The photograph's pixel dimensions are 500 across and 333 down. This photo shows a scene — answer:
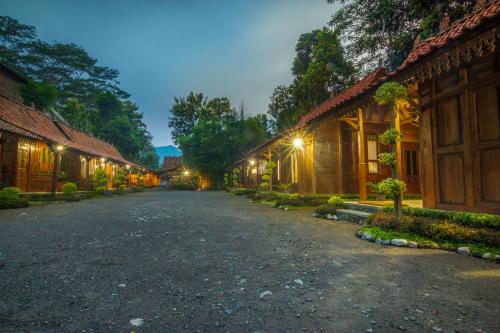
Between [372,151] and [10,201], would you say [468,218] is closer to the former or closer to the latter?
[372,151]

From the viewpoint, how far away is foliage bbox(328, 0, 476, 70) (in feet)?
30.3

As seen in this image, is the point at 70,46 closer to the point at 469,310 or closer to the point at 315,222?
the point at 315,222

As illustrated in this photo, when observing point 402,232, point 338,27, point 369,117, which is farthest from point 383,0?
point 402,232

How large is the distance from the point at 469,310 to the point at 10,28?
177 feet

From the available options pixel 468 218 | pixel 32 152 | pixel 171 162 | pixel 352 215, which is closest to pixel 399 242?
pixel 468 218

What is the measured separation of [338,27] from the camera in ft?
63.4

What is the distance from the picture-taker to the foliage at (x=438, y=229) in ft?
12.6

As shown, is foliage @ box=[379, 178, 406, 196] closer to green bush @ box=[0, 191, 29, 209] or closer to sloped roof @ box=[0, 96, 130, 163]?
green bush @ box=[0, 191, 29, 209]

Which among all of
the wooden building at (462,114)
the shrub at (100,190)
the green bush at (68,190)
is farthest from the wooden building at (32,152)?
the wooden building at (462,114)

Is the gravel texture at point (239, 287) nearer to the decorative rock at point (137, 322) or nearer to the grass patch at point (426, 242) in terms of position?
the decorative rock at point (137, 322)

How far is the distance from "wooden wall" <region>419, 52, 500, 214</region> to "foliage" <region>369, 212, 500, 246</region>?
94 centimetres

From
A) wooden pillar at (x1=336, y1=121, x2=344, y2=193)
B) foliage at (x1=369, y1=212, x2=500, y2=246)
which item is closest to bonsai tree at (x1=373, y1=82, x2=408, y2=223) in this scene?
foliage at (x1=369, y1=212, x2=500, y2=246)

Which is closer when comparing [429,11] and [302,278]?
[302,278]

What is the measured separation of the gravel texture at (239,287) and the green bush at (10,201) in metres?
7.58
